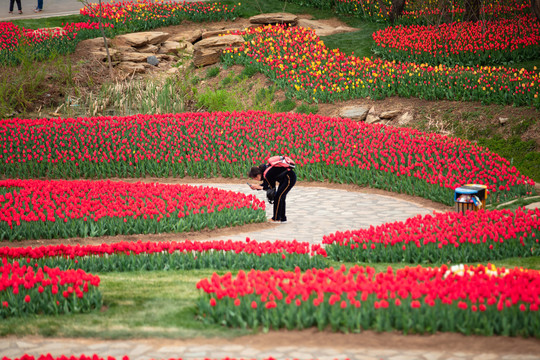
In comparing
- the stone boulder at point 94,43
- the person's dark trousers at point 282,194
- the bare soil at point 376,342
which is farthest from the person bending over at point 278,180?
the stone boulder at point 94,43

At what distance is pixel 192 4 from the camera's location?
25688 mm

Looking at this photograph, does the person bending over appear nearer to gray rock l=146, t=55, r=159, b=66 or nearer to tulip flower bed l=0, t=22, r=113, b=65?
tulip flower bed l=0, t=22, r=113, b=65

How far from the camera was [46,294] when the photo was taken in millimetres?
6207

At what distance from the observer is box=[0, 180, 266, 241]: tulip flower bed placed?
948cm

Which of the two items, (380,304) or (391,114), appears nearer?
(380,304)

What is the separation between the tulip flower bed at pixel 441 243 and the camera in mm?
8039

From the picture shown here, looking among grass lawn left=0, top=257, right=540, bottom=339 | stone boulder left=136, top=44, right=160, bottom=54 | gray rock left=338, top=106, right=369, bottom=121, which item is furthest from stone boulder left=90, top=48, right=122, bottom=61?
grass lawn left=0, top=257, right=540, bottom=339

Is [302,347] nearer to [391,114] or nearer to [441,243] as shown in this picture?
[441,243]

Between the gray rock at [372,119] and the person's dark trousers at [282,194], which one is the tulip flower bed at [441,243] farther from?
the gray rock at [372,119]

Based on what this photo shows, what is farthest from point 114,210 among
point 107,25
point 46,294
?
point 107,25

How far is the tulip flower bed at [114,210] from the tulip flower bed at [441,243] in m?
2.38

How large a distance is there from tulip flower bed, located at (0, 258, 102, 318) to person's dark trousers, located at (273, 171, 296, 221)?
4600 millimetres

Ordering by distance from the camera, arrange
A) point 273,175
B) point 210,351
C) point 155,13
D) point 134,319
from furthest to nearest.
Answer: point 155,13
point 273,175
point 134,319
point 210,351

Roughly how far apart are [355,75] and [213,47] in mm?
5396
